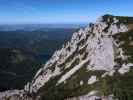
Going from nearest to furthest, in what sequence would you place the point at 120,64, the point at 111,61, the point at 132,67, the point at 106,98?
1. the point at 106,98
2. the point at 132,67
3. the point at 120,64
4. the point at 111,61

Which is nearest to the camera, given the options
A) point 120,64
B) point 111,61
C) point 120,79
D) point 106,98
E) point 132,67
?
point 106,98

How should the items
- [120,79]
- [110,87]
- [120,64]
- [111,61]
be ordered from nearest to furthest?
[110,87] → [120,79] → [120,64] → [111,61]

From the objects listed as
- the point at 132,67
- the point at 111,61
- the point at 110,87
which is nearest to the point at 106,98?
the point at 110,87

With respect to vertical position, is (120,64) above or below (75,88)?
above

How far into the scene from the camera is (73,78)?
196m

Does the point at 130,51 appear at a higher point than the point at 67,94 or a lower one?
higher

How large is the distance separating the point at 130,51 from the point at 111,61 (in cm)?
1387

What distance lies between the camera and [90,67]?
194125 millimetres

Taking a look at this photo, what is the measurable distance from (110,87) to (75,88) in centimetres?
3886

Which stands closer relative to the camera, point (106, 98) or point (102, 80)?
Result: point (106, 98)

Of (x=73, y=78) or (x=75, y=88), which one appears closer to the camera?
(x=75, y=88)

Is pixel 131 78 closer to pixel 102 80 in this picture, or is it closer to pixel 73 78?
pixel 102 80

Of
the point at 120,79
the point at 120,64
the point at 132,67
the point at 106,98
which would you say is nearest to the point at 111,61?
the point at 120,64

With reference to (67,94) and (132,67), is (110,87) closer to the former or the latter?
(132,67)
